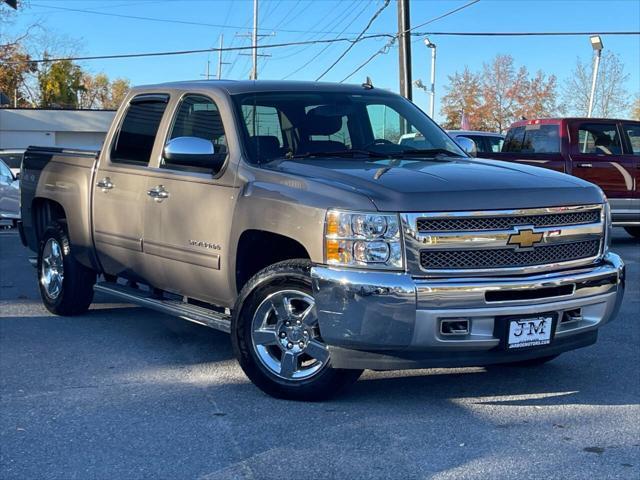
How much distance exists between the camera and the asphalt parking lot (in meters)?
4.07

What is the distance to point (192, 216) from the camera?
5.74 metres

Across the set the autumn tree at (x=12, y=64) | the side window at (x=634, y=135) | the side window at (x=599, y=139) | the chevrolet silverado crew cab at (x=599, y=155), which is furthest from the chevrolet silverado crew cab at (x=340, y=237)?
the autumn tree at (x=12, y=64)

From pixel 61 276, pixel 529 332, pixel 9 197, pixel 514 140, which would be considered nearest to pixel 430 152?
pixel 529 332

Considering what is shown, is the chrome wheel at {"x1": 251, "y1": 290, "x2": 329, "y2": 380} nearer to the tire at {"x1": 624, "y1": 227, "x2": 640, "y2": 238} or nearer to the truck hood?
the truck hood

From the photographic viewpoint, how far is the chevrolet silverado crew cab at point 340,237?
4531mm

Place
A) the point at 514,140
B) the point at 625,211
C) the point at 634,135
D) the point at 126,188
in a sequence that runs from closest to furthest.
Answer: the point at 126,188 → the point at 625,211 → the point at 634,135 → the point at 514,140

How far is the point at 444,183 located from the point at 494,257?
0.51 meters

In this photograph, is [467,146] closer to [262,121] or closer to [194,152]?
[262,121]

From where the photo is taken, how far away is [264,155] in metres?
5.58

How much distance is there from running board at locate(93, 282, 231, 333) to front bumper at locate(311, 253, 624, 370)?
1.06m

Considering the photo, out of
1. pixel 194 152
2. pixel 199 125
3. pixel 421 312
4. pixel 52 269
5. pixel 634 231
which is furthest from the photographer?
pixel 634 231

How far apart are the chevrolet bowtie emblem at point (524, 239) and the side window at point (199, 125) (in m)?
2.03

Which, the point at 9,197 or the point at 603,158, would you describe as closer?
the point at 603,158

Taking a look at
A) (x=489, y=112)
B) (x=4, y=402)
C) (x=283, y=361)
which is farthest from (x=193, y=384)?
(x=489, y=112)
